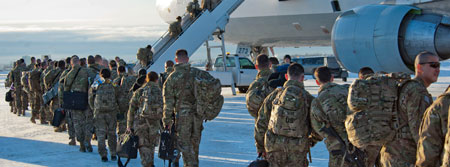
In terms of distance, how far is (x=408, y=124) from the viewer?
12.7 ft

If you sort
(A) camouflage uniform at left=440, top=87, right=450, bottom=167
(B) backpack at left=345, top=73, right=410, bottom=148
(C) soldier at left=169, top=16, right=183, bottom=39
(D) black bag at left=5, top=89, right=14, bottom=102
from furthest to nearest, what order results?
1. (C) soldier at left=169, top=16, right=183, bottom=39
2. (D) black bag at left=5, top=89, right=14, bottom=102
3. (B) backpack at left=345, top=73, right=410, bottom=148
4. (A) camouflage uniform at left=440, top=87, right=450, bottom=167

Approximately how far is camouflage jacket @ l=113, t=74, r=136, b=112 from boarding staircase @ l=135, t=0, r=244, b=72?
646cm

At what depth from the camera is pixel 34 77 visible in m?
13.7

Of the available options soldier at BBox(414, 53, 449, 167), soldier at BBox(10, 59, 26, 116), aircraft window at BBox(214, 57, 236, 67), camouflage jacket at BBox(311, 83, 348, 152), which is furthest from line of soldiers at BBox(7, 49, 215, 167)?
aircraft window at BBox(214, 57, 236, 67)

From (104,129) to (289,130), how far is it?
14.8ft

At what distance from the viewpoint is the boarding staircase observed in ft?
53.2

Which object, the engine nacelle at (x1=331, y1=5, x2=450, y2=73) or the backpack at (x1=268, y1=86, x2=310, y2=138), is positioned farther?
the engine nacelle at (x1=331, y1=5, x2=450, y2=73)

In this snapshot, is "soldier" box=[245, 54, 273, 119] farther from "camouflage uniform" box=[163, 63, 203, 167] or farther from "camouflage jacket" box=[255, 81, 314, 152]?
"camouflage jacket" box=[255, 81, 314, 152]

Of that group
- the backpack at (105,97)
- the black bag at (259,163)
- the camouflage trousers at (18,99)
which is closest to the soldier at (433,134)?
the black bag at (259,163)

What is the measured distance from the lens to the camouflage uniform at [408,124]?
147 inches

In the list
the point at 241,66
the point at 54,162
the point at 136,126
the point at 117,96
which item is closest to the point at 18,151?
the point at 54,162

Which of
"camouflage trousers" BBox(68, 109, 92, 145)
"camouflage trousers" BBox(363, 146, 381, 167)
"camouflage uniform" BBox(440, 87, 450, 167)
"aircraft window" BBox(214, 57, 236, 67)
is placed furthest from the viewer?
"aircraft window" BBox(214, 57, 236, 67)

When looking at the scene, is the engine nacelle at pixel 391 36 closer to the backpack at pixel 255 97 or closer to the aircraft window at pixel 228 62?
the backpack at pixel 255 97

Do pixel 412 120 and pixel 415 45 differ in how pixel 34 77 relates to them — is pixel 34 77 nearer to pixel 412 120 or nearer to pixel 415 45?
pixel 415 45
